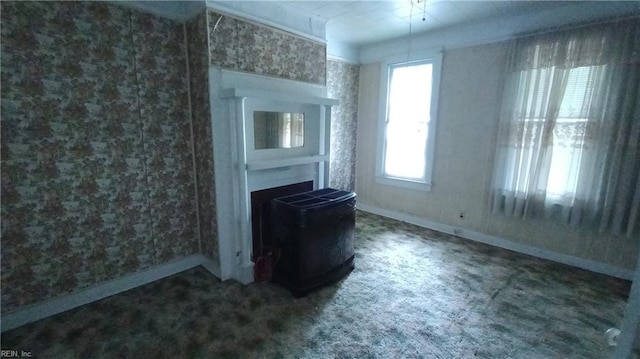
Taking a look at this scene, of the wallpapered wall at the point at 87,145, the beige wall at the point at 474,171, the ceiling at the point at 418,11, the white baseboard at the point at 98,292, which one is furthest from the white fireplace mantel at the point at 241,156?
the beige wall at the point at 474,171

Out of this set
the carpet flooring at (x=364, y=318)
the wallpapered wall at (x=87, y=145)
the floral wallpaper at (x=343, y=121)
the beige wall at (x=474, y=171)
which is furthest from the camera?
the floral wallpaper at (x=343, y=121)

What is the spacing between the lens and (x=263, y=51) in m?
2.52

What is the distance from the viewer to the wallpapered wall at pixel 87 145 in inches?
72.7

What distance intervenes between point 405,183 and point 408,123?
2.74 feet

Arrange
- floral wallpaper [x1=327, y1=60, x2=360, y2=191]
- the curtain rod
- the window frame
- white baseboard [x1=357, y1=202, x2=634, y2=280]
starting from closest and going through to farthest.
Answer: the curtain rod
white baseboard [x1=357, y1=202, x2=634, y2=280]
the window frame
floral wallpaper [x1=327, y1=60, x2=360, y2=191]

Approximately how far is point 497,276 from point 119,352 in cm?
298

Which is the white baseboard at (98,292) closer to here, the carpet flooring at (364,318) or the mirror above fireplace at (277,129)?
the carpet flooring at (364,318)

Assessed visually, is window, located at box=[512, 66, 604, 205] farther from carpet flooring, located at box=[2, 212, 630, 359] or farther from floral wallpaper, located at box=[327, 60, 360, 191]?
floral wallpaper, located at box=[327, 60, 360, 191]

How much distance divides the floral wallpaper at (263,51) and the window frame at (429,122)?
4.27 feet

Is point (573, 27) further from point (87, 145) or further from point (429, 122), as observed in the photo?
point (87, 145)

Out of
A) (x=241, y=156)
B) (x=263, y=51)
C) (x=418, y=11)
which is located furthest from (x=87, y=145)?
(x=418, y=11)

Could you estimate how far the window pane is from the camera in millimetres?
3722

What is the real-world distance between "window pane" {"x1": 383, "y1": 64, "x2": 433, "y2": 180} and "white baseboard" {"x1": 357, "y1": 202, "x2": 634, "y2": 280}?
599 mm

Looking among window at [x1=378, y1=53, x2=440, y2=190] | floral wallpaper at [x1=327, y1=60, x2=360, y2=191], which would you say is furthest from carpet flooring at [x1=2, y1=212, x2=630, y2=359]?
floral wallpaper at [x1=327, y1=60, x2=360, y2=191]
